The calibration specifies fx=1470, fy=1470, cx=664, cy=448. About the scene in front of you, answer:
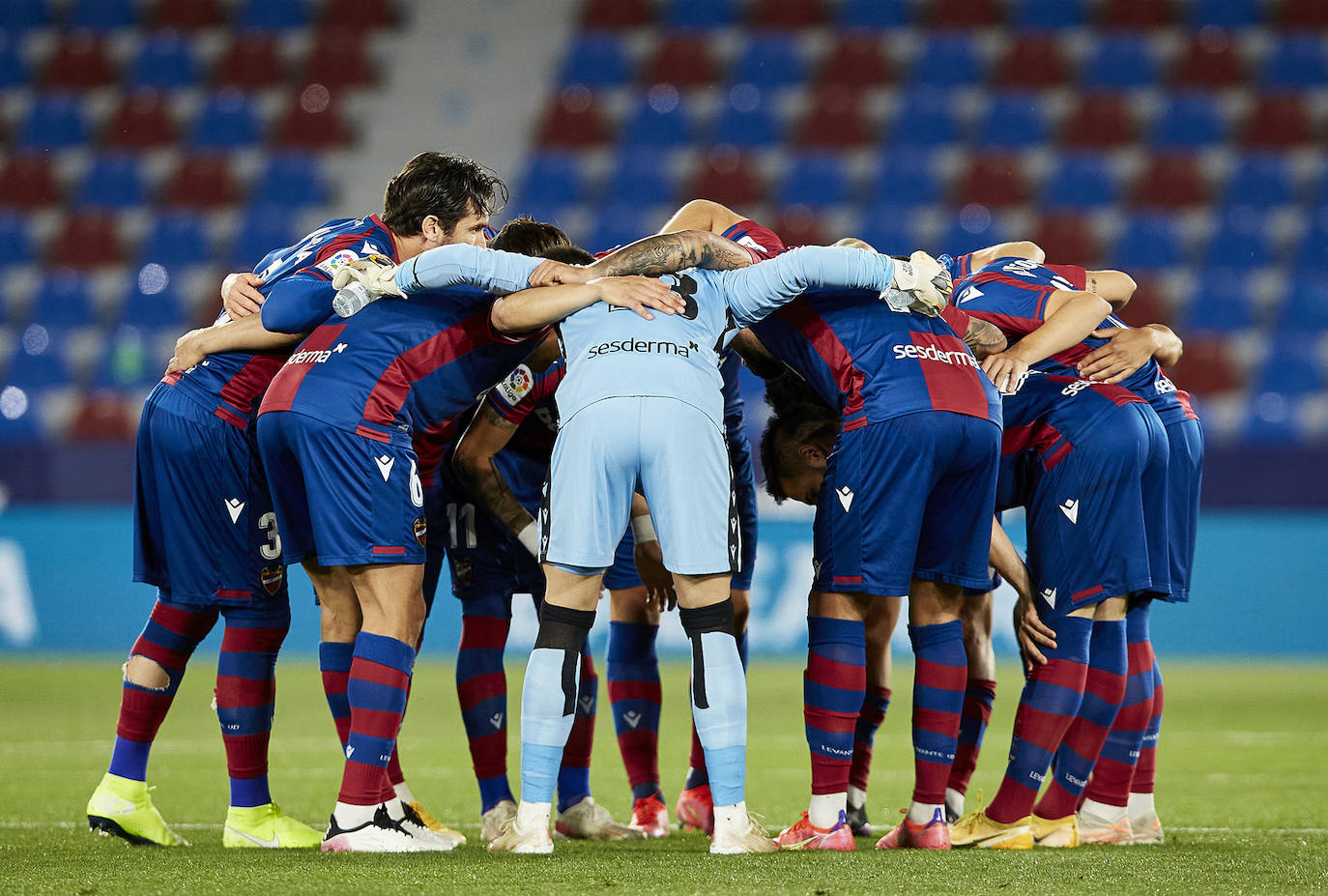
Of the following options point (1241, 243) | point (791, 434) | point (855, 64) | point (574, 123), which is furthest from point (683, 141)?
point (791, 434)

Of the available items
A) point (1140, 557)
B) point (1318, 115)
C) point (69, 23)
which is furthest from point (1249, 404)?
point (69, 23)

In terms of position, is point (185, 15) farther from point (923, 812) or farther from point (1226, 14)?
point (923, 812)

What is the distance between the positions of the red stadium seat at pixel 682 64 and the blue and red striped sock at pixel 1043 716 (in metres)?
14.0

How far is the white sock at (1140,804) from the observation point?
4945 millimetres

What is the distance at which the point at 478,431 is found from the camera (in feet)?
16.1

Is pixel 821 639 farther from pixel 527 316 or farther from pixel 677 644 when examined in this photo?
pixel 677 644

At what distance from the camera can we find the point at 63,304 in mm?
15656

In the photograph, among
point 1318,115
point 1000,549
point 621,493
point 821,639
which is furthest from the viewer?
point 1318,115

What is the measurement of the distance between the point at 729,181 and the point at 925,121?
2441mm

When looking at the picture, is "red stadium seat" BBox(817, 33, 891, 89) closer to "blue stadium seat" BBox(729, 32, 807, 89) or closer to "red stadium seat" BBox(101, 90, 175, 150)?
"blue stadium seat" BBox(729, 32, 807, 89)

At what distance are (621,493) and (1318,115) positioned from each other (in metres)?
14.5

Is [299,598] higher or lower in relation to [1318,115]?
lower

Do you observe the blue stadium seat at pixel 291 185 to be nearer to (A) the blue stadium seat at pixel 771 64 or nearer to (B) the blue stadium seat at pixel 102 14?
(B) the blue stadium seat at pixel 102 14

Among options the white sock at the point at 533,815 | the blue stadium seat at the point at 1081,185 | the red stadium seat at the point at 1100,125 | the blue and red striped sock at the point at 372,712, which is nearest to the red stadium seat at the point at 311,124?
the blue stadium seat at the point at 1081,185
